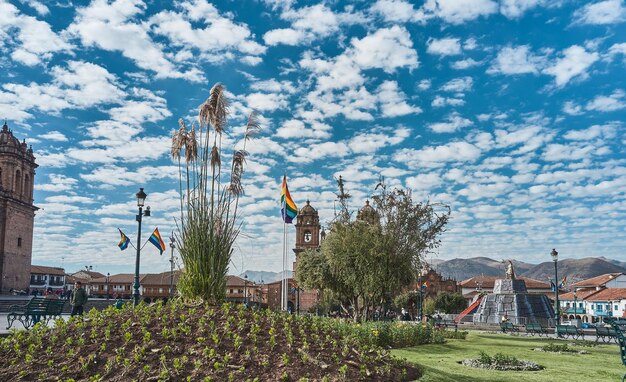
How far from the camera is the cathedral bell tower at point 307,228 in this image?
223 feet

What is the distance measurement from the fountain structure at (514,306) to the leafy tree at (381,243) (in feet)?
42.3

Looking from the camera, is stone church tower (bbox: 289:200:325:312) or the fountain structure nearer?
the fountain structure

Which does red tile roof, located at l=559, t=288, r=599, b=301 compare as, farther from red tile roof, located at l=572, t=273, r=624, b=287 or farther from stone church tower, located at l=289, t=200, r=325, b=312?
stone church tower, located at l=289, t=200, r=325, b=312

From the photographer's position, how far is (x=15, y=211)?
2256 inches

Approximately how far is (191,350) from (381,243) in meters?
15.8

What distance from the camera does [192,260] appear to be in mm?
9523

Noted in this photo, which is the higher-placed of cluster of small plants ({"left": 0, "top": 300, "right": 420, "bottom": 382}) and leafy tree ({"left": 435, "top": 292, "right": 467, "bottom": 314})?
cluster of small plants ({"left": 0, "top": 300, "right": 420, "bottom": 382})

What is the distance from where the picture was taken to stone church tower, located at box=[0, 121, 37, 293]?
5516cm

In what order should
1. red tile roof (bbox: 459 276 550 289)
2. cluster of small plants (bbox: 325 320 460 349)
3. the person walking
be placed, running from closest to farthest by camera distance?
cluster of small plants (bbox: 325 320 460 349)
the person walking
red tile roof (bbox: 459 276 550 289)

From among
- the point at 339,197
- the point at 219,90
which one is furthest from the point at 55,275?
the point at 219,90

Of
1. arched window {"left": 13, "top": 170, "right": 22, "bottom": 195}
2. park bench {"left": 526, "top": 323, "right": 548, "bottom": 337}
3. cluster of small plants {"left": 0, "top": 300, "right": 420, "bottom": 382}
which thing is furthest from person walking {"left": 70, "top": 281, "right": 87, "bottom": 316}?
arched window {"left": 13, "top": 170, "right": 22, "bottom": 195}

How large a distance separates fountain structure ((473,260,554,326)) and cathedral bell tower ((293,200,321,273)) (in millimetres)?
33022

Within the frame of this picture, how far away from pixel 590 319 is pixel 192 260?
76.5 m

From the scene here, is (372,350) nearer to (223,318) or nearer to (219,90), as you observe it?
(223,318)
